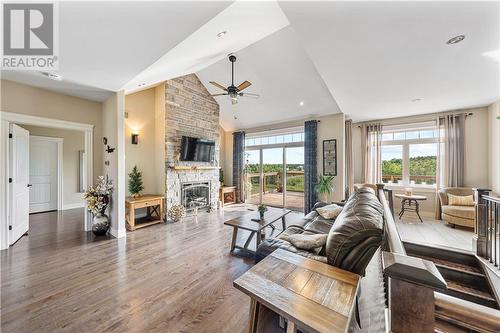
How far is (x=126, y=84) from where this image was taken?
11.1 ft

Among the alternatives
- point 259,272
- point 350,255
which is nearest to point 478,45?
point 350,255

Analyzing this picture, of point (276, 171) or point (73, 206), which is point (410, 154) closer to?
point (276, 171)

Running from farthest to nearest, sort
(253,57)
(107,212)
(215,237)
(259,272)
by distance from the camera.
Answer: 1. (253,57)
2. (107,212)
3. (215,237)
4. (259,272)

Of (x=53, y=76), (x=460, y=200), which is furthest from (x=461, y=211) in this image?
(x=53, y=76)

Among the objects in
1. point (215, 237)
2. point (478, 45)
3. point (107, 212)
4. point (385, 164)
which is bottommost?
point (215, 237)

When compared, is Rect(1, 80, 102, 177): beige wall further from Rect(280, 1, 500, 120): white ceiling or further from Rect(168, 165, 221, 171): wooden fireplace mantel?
Rect(280, 1, 500, 120): white ceiling

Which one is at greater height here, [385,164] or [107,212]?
[385,164]

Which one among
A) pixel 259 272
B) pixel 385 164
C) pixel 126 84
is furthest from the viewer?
pixel 385 164

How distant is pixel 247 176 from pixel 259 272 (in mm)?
5754

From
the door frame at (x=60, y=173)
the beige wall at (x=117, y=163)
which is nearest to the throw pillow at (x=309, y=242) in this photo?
the beige wall at (x=117, y=163)

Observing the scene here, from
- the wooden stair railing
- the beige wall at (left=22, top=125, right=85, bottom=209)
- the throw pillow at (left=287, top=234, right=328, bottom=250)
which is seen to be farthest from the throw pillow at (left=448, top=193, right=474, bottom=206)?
the beige wall at (left=22, top=125, right=85, bottom=209)

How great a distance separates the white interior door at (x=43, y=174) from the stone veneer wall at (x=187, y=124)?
11.8ft

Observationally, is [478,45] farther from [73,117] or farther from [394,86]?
[73,117]

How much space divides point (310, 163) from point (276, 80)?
7.92ft
